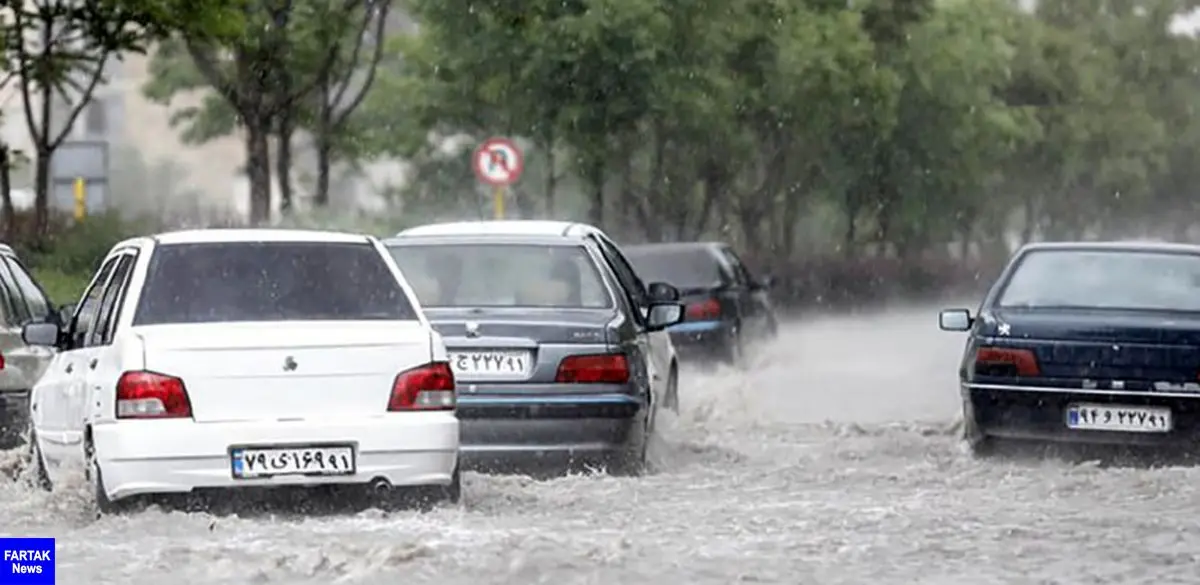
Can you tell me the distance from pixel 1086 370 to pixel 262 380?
5.33 m

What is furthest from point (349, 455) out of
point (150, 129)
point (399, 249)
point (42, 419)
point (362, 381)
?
point (150, 129)

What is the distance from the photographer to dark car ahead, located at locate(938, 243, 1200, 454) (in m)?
14.9

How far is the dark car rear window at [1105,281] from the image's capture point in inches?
617

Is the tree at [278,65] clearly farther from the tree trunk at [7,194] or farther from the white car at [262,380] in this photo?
the white car at [262,380]

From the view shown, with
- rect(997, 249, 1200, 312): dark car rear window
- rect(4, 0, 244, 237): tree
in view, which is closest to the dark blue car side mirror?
rect(997, 249, 1200, 312): dark car rear window

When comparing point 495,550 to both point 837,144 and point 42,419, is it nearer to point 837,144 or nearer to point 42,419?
point 42,419

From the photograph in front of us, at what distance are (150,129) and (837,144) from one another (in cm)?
5882

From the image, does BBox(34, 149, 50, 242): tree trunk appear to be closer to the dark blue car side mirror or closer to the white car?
the dark blue car side mirror

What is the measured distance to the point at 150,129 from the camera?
10269 cm

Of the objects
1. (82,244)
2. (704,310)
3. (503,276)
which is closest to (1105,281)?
(503,276)

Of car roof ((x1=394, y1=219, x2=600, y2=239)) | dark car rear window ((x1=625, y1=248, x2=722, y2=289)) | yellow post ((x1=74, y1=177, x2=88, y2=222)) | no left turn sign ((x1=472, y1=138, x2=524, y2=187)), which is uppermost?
car roof ((x1=394, y1=219, x2=600, y2=239))

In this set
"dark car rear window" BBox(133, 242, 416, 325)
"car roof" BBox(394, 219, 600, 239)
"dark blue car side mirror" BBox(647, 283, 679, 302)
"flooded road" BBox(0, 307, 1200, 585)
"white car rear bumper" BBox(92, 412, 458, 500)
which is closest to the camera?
"flooded road" BBox(0, 307, 1200, 585)

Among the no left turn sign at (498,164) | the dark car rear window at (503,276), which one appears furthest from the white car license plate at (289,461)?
the no left turn sign at (498,164)

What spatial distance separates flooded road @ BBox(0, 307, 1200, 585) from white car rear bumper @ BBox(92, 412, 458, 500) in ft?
0.53
